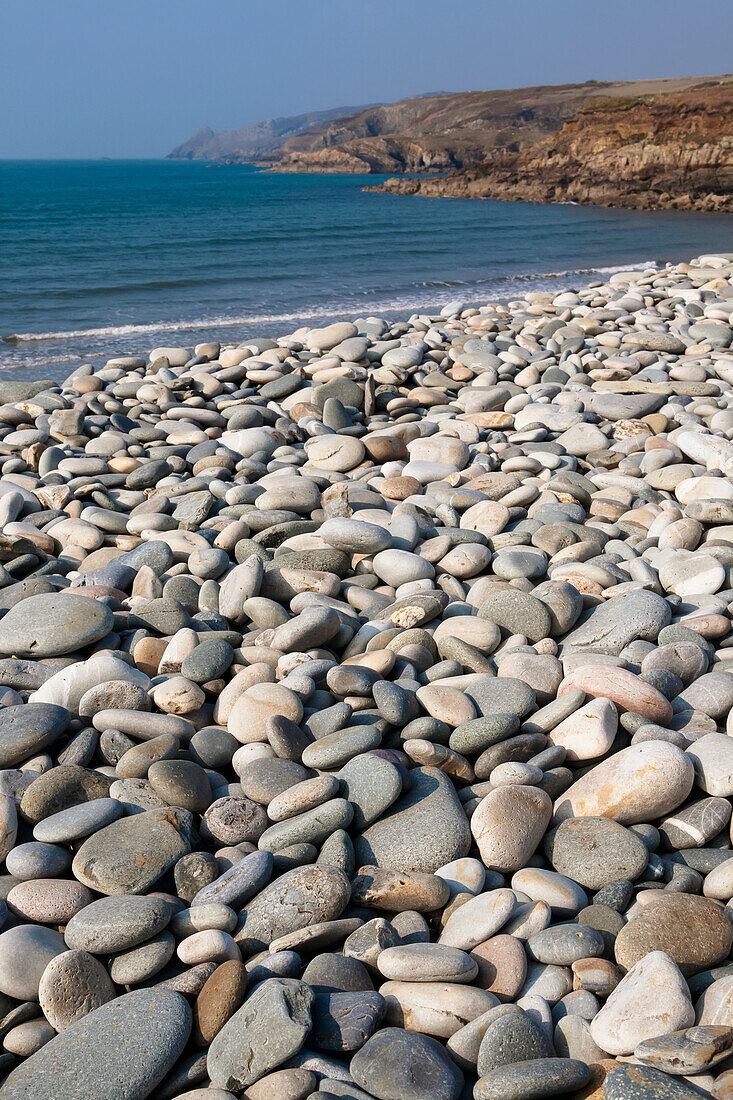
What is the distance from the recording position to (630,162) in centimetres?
4138

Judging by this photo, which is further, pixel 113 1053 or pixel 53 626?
pixel 53 626

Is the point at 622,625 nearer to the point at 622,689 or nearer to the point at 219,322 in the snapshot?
the point at 622,689

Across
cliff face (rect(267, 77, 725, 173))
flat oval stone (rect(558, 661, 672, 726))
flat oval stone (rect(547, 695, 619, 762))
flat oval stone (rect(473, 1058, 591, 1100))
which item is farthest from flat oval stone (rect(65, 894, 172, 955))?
cliff face (rect(267, 77, 725, 173))

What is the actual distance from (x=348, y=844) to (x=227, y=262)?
1584cm

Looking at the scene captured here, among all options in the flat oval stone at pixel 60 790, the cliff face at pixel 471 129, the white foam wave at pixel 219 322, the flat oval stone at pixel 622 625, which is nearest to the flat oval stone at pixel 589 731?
the flat oval stone at pixel 622 625

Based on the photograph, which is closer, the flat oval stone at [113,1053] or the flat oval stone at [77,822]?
the flat oval stone at [113,1053]

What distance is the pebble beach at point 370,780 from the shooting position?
5.14 ft

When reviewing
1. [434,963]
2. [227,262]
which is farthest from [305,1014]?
[227,262]

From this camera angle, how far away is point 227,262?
53.1 feet

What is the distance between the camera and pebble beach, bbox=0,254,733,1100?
157 cm

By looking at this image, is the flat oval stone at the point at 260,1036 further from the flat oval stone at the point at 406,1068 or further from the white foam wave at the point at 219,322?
the white foam wave at the point at 219,322

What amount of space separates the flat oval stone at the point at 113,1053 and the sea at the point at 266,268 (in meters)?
7.66

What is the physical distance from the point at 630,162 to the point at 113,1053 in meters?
47.4

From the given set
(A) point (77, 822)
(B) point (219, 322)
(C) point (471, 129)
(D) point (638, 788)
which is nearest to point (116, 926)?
(A) point (77, 822)
